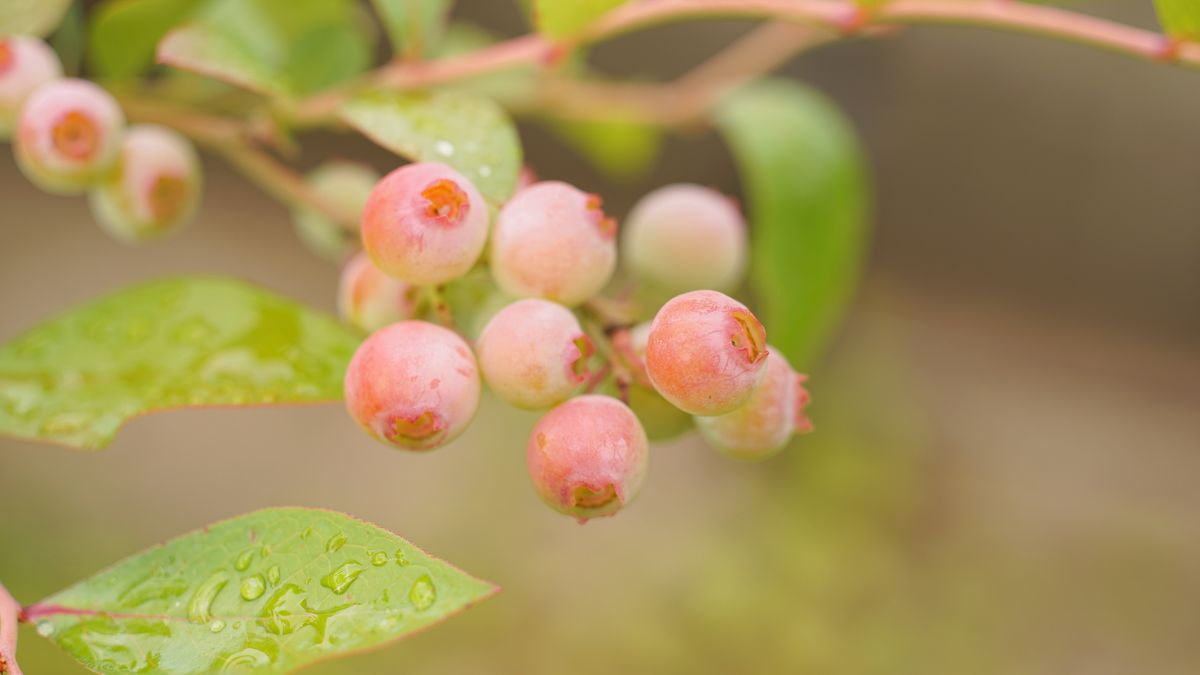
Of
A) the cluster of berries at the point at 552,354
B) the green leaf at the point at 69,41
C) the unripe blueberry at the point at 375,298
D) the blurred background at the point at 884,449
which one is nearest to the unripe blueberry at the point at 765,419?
the cluster of berries at the point at 552,354

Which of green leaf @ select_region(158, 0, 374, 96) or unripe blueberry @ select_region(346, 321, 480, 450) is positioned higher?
green leaf @ select_region(158, 0, 374, 96)

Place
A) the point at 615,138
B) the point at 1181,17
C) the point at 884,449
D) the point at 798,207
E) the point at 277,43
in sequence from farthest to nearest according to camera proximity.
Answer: the point at 884,449 → the point at 615,138 → the point at 798,207 → the point at 277,43 → the point at 1181,17

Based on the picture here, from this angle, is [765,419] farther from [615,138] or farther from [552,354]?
[615,138]

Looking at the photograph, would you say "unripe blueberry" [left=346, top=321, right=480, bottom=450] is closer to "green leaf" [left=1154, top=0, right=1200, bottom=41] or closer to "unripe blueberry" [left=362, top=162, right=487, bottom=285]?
"unripe blueberry" [left=362, top=162, right=487, bottom=285]

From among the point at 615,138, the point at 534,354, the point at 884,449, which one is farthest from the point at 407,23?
the point at 884,449

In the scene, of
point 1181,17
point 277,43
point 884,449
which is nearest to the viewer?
point 1181,17

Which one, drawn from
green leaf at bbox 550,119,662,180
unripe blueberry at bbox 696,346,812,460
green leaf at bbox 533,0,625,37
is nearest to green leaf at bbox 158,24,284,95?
green leaf at bbox 533,0,625,37
